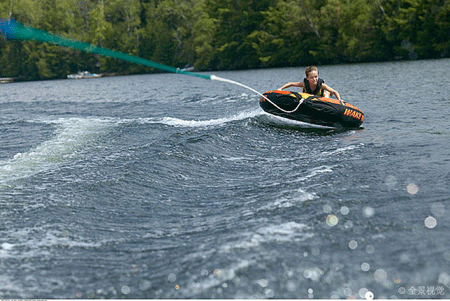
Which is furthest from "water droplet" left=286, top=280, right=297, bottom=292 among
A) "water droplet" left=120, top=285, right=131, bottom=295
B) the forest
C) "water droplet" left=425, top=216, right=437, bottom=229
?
the forest

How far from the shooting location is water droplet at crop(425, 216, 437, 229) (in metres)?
4.58

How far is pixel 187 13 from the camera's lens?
2534 inches

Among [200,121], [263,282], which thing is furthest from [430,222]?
[200,121]

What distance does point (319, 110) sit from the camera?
411 inches

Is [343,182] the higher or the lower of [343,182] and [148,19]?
the lower

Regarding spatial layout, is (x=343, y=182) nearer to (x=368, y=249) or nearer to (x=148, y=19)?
(x=368, y=249)

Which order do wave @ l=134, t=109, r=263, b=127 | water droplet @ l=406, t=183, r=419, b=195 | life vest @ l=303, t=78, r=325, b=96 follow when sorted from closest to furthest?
water droplet @ l=406, t=183, r=419, b=195, life vest @ l=303, t=78, r=325, b=96, wave @ l=134, t=109, r=263, b=127

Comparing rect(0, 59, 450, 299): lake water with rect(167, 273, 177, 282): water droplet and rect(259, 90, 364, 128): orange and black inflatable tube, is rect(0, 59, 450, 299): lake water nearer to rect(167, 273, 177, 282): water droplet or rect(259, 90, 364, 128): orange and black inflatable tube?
rect(167, 273, 177, 282): water droplet

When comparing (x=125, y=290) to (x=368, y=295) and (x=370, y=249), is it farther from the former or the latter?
(x=370, y=249)

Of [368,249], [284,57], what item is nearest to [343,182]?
[368,249]

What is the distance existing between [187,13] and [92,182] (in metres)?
60.4

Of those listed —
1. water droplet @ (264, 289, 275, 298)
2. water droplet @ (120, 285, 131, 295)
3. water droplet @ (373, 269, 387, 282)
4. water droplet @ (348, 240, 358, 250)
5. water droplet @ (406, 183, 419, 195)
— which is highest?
water droplet @ (406, 183, 419, 195)

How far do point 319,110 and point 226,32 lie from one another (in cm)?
4923

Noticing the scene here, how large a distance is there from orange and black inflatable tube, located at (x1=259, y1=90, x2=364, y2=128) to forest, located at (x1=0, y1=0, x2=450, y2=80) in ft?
113
